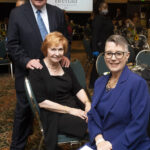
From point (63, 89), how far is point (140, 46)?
2895 mm

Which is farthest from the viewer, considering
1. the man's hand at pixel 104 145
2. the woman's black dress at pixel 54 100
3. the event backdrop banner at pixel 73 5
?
the event backdrop banner at pixel 73 5

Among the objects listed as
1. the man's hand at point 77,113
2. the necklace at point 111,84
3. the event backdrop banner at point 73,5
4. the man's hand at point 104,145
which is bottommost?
the man's hand at point 104,145

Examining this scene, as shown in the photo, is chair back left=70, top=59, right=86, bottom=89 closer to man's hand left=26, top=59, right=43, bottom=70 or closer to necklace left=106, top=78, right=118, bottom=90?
man's hand left=26, top=59, right=43, bottom=70

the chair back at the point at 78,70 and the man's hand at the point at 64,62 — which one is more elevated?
the man's hand at the point at 64,62

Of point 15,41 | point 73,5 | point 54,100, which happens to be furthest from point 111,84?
point 73,5

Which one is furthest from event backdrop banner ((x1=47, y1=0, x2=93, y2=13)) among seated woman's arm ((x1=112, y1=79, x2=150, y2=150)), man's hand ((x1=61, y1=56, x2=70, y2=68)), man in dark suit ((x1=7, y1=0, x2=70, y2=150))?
seated woman's arm ((x1=112, y1=79, x2=150, y2=150))

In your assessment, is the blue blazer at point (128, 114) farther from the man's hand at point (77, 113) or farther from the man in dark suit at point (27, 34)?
the man in dark suit at point (27, 34)

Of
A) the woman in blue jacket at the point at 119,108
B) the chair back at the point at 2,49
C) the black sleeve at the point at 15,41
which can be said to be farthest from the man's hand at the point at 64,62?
the chair back at the point at 2,49

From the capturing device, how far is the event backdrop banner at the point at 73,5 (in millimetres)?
4736

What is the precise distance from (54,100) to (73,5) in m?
3.09

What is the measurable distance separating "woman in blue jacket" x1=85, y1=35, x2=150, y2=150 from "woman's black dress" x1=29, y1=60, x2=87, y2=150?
36 centimetres

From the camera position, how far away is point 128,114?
156 cm

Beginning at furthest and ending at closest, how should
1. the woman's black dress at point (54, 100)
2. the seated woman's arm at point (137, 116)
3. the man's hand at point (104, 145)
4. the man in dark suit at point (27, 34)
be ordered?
the man in dark suit at point (27, 34) < the woman's black dress at point (54, 100) < the man's hand at point (104, 145) < the seated woman's arm at point (137, 116)

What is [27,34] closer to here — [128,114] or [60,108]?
[60,108]
